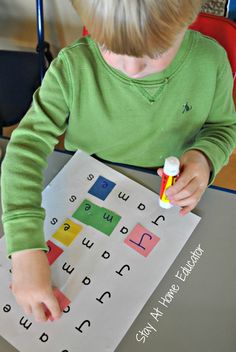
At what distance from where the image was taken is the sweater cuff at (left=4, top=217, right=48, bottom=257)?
2.08ft

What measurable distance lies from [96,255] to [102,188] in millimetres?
129

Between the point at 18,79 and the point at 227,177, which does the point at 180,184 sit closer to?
the point at 18,79

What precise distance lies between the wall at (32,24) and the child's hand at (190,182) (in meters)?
0.94

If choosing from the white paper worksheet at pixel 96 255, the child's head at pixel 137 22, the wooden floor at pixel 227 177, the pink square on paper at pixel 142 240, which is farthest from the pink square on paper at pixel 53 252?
the wooden floor at pixel 227 177

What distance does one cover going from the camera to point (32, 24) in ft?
5.13

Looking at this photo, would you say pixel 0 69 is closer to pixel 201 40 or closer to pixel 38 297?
pixel 201 40

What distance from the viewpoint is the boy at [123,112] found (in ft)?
1.74

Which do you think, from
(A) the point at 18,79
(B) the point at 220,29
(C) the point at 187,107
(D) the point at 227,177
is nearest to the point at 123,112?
(C) the point at 187,107

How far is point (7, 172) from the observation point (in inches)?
27.4

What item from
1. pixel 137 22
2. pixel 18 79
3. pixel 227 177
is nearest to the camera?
pixel 137 22

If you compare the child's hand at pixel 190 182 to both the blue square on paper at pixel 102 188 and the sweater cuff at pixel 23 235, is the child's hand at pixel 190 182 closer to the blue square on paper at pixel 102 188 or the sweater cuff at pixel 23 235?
the blue square on paper at pixel 102 188

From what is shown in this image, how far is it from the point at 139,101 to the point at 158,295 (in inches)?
14.6

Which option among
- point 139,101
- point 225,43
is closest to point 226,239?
point 139,101

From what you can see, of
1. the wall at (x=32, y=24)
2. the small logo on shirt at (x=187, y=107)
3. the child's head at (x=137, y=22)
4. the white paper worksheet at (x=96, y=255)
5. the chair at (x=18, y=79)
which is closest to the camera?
the child's head at (x=137, y=22)
